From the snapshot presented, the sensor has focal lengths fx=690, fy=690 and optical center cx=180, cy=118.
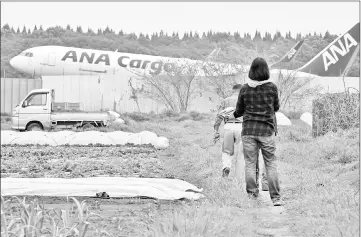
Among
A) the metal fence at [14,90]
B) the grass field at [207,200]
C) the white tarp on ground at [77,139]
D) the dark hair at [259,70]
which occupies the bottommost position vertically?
the grass field at [207,200]

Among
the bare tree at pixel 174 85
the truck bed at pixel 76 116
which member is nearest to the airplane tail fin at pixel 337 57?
the bare tree at pixel 174 85

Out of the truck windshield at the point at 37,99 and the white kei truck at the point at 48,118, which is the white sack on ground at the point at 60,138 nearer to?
the white kei truck at the point at 48,118

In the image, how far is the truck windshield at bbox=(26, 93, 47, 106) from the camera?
2341cm

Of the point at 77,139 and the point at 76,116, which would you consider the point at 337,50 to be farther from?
the point at 77,139

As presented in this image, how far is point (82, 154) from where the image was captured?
15180mm

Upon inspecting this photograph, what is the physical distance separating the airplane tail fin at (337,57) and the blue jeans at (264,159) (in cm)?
3325

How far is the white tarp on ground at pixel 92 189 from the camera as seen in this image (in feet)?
26.0

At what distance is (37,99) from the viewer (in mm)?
23875

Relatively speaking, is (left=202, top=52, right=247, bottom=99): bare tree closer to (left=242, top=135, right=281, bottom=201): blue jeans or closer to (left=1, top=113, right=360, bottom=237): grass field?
(left=1, top=113, right=360, bottom=237): grass field

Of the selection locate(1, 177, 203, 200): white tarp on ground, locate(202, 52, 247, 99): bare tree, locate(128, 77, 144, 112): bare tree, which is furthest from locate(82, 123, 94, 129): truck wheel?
locate(202, 52, 247, 99): bare tree

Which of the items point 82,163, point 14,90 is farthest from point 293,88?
point 82,163

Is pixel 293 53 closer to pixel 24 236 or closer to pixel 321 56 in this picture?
pixel 321 56

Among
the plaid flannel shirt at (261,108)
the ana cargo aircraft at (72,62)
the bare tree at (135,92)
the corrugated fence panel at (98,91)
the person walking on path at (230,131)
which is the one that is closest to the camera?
the plaid flannel shirt at (261,108)

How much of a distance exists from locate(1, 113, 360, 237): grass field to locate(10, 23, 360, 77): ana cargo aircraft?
21881 mm
